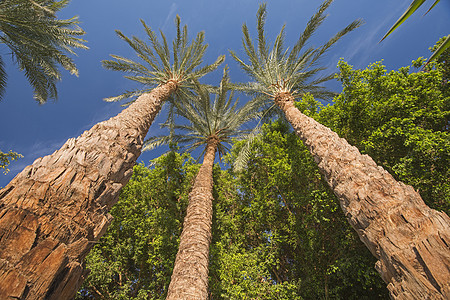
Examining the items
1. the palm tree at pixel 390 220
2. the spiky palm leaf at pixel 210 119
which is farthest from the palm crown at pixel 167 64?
the palm tree at pixel 390 220

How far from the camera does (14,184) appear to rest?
2422mm

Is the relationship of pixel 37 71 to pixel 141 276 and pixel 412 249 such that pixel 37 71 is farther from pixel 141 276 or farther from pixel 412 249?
pixel 412 249

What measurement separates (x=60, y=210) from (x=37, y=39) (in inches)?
400

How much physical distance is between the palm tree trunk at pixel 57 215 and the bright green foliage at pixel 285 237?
5.10 m

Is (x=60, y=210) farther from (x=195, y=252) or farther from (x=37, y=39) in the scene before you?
(x=37, y=39)

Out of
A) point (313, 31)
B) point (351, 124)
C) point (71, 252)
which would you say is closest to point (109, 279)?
point (71, 252)

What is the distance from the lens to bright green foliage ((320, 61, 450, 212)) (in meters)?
6.00

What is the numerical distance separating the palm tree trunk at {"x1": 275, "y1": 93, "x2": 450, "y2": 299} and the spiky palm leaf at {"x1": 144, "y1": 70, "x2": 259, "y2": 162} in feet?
24.0

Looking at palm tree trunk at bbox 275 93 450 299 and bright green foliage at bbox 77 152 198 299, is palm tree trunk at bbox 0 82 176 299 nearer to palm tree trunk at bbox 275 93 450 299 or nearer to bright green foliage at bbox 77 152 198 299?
palm tree trunk at bbox 275 93 450 299

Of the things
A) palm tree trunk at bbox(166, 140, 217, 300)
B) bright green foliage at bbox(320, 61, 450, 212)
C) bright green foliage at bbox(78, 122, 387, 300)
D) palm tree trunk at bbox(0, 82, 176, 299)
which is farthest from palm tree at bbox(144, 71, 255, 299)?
bright green foliage at bbox(320, 61, 450, 212)

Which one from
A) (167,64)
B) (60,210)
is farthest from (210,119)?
(60,210)

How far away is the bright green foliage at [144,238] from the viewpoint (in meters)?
7.71

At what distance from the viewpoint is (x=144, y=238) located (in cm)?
846

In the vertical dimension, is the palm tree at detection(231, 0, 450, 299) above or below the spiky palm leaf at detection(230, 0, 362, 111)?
below
